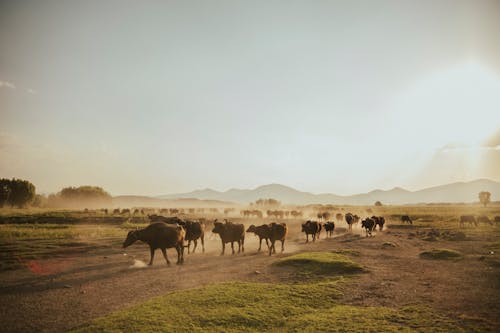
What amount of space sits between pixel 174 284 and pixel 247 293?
4520mm

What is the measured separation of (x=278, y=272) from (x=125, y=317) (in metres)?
9.47

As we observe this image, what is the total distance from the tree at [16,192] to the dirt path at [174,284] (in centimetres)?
9479

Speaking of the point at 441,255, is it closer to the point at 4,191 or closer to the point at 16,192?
the point at 4,191

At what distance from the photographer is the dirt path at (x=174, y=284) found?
34.8 feet

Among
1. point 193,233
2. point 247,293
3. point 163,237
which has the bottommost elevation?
point 247,293

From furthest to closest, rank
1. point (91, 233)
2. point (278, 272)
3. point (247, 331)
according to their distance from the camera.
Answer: point (91, 233) → point (278, 272) → point (247, 331)

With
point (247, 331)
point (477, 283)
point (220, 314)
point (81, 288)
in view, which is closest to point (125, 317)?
point (220, 314)

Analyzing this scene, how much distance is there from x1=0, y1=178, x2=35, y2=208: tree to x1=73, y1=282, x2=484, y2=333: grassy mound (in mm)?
109137

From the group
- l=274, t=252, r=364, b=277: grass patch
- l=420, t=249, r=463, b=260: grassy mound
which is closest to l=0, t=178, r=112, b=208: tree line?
l=274, t=252, r=364, b=277: grass patch

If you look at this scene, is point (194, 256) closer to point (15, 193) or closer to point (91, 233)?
point (91, 233)

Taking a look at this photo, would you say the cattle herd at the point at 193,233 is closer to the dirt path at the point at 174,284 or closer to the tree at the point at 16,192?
the dirt path at the point at 174,284

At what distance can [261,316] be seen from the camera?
960 centimetres

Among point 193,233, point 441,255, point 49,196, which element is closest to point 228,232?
point 193,233

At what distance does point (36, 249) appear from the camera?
23031mm
